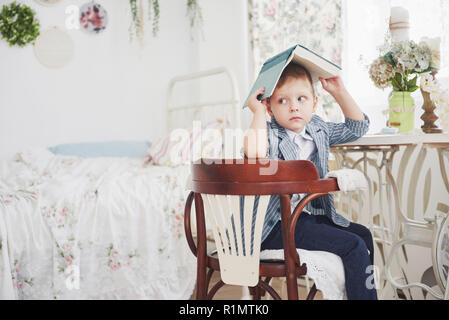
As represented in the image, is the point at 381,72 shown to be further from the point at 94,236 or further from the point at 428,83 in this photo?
the point at 94,236

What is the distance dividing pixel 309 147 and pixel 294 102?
0.17m

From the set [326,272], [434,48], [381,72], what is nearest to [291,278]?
[326,272]

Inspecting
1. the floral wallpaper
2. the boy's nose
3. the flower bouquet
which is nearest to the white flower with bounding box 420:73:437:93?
the flower bouquet

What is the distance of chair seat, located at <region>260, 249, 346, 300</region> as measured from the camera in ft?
3.20

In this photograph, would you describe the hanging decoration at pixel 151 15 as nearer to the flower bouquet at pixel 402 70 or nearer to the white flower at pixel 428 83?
the flower bouquet at pixel 402 70

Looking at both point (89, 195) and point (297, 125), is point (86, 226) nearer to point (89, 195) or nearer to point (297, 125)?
point (89, 195)

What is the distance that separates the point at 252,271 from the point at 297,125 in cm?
42

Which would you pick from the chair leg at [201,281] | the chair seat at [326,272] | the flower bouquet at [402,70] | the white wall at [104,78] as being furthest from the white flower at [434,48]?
the white wall at [104,78]

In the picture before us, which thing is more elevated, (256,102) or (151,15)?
(151,15)

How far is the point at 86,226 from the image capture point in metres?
1.94

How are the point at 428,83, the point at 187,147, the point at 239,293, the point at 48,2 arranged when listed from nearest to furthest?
the point at 428,83, the point at 239,293, the point at 187,147, the point at 48,2

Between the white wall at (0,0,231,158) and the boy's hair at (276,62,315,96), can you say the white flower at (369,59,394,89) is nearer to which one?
the boy's hair at (276,62,315,96)

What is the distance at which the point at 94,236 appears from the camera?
1938mm
